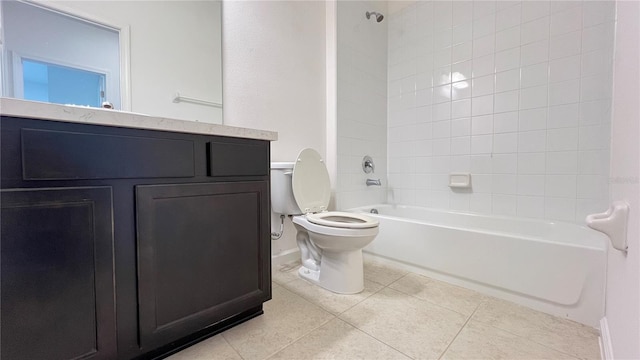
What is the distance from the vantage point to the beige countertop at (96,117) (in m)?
0.58

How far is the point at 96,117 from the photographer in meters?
0.68

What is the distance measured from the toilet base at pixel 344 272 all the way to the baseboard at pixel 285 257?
47 centimetres

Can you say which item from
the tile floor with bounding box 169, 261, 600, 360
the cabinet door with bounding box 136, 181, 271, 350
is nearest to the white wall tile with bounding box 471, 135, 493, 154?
the tile floor with bounding box 169, 261, 600, 360

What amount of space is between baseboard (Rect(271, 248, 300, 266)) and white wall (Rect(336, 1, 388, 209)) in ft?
1.76

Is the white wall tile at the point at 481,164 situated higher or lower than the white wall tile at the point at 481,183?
higher

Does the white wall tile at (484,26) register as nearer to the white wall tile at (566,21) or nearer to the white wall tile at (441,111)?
the white wall tile at (566,21)

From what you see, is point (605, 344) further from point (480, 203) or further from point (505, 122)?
point (505, 122)

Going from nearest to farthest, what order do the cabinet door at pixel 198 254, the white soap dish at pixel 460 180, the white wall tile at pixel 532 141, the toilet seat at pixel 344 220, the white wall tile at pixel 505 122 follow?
the cabinet door at pixel 198 254
the toilet seat at pixel 344 220
the white wall tile at pixel 532 141
the white wall tile at pixel 505 122
the white soap dish at pixel 460 180

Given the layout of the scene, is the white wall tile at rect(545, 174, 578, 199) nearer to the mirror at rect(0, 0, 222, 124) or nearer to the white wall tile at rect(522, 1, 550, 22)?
the white wall tile at rect(522, 1, 550, 22)

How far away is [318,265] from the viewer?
5.37 ft

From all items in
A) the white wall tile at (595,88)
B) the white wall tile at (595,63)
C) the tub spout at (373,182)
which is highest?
the white wall tile at (595,63)

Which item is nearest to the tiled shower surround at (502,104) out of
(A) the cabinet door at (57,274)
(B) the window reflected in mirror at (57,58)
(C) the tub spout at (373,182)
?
(C) the tub spout at (373,182)

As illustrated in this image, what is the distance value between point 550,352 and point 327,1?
2.62 meters

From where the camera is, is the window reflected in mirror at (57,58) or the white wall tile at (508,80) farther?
the white wall tile at (508,80)
